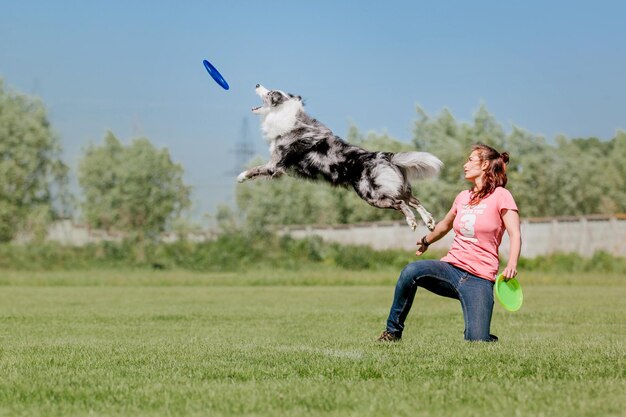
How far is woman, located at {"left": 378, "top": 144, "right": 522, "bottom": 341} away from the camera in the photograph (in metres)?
9.12

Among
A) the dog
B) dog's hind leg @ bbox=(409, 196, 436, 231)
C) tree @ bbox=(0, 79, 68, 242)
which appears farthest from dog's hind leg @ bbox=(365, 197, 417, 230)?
tree @ bbox=(0, 79, 68, 242)

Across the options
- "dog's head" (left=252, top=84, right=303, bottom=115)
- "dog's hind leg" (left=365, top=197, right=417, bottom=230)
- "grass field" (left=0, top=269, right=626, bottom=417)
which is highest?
"dog's head" (left=252, top=84, right=303, bottom=115)

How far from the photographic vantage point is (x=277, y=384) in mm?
6723

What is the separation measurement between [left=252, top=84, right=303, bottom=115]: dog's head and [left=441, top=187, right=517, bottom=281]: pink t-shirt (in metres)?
2.10

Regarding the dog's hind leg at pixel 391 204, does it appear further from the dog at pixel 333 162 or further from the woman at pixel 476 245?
the woman at pixel 476 245

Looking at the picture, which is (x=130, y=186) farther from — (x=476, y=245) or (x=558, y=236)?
(x=476, y=245)

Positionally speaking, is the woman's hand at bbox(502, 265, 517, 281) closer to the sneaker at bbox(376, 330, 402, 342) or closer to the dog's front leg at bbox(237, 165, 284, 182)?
the sneaker at bbox(376, 330, 402, 342)

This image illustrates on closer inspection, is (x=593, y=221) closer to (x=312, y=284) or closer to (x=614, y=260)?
(x=614, y=260)

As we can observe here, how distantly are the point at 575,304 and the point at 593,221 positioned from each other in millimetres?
29382

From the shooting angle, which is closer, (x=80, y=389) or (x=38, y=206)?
(x=80, y=389)

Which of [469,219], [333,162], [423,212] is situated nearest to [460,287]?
[469,219]

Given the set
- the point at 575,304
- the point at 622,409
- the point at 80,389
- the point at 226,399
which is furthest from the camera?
the point at 575,304

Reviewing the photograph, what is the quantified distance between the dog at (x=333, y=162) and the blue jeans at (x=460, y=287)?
1.89 ft

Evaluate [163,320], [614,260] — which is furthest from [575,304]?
[614,260]
